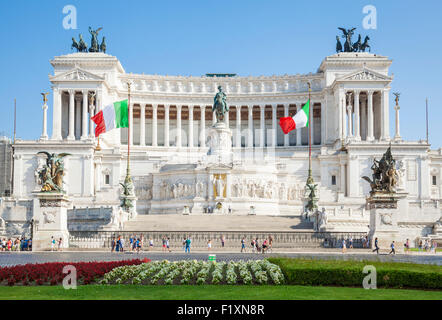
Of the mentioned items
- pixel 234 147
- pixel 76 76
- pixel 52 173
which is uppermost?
pixel 76 76

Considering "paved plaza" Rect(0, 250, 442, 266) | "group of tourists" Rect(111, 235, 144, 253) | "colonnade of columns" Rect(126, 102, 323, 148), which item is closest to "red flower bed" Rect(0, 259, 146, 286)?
"paved plaza" Rect(0, 250, 442, 266)

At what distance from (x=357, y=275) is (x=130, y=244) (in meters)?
26.6

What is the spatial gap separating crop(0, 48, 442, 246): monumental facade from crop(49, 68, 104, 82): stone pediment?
0.51ft

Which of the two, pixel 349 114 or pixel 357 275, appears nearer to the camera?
pixel 357 275

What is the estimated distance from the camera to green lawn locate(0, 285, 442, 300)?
1728 cm

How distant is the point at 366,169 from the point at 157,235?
45190mm

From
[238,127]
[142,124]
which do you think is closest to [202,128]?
[238,127]

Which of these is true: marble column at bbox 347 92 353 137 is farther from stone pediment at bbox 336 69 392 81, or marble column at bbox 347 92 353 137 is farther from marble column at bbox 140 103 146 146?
marble column at bbox 140 103 146 146

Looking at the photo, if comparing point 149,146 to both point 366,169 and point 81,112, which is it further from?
point 366,169

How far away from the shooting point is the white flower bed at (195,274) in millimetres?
21047

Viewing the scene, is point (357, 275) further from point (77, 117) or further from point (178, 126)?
point (178, 126)

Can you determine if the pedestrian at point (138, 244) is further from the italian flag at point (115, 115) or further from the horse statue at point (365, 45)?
the horse statue at point (365, 45)

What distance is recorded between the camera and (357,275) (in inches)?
806

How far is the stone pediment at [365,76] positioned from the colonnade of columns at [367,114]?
1.91 metres
